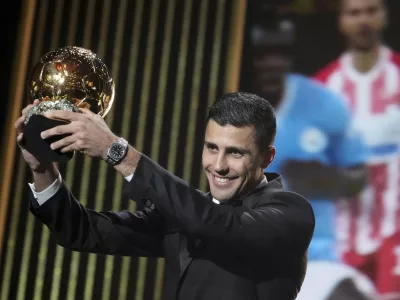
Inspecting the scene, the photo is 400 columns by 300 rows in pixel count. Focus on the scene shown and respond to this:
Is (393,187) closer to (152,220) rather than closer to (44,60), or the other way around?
A: (152,220)

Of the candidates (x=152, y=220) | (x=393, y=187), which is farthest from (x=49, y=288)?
(x=152, y=220)

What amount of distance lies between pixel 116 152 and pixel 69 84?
301 millimetres

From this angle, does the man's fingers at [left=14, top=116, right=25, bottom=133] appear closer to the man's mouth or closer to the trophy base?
the trophy base

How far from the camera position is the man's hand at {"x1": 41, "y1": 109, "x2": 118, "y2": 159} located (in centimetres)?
136

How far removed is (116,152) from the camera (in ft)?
4.54

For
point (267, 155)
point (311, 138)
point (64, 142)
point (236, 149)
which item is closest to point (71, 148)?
point (64, 142)

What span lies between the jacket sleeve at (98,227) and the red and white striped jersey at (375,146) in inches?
63.1

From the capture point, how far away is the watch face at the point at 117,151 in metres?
1.38

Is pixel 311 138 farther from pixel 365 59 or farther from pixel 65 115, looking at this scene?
pixel 65 115

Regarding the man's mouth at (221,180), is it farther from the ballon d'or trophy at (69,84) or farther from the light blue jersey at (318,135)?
the light blue jersey at (318,135)

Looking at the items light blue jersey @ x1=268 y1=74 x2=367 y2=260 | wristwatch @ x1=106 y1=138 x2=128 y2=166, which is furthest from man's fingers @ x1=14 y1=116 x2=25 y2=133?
light blue jersey @ x1=268 y1=74 x2=367 y2=260

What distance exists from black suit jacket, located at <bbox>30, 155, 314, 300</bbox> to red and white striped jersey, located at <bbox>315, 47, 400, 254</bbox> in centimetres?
153

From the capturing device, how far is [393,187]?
321 centimetres

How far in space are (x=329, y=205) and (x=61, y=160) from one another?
2.05m
